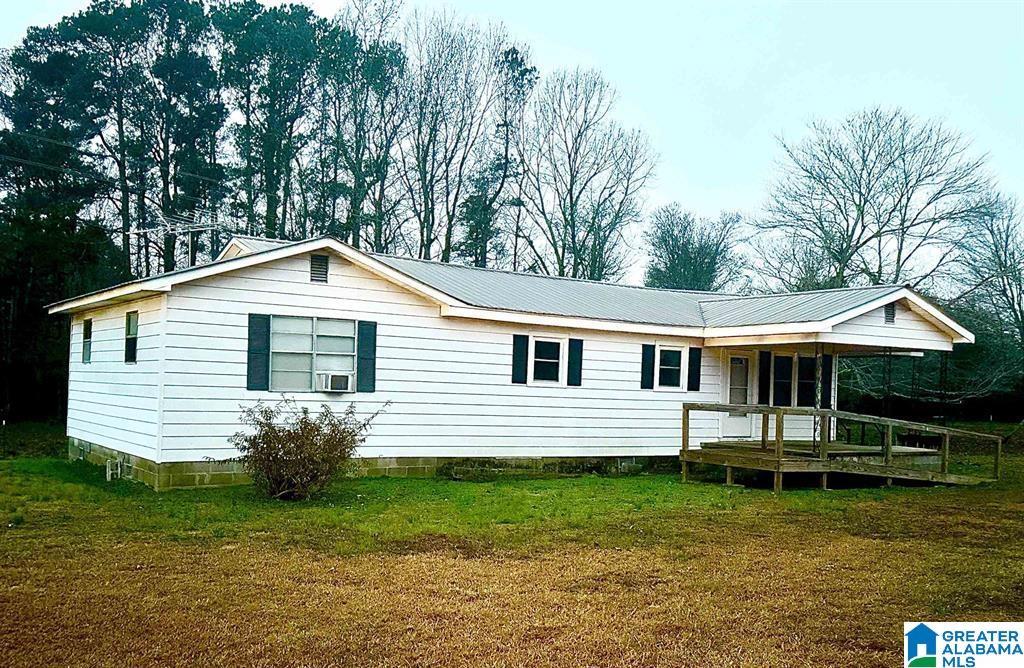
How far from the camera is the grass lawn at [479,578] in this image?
5.29 m

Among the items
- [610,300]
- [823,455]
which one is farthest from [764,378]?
[823,455]

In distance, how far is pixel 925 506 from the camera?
1207 cm

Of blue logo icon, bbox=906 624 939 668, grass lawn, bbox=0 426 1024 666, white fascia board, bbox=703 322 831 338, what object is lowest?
grass lawn, bbox=0 426 1024 666

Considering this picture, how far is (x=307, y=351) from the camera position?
42.2 ft

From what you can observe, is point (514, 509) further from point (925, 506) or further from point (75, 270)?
point (75, 270)

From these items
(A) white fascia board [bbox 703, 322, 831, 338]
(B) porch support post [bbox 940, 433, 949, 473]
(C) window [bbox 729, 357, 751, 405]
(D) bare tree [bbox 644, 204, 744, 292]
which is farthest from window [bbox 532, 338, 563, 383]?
(D) bare tree [bbox 644, 204, 744, 292]

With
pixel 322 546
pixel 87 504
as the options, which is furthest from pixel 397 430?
pixel 322 546

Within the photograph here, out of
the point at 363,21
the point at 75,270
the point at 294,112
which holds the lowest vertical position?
the point at 75,270

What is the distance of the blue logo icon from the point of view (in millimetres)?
5141

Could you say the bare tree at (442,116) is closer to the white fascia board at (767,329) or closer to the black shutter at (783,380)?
the black shutter at (783,380)

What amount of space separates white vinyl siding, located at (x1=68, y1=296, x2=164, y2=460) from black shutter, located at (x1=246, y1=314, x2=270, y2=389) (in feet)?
3.99

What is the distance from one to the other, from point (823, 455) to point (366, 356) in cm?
724

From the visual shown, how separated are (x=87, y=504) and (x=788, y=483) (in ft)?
35.8

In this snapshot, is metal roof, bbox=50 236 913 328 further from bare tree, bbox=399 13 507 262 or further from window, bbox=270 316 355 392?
bare tree, bbox=399 13 507 262
